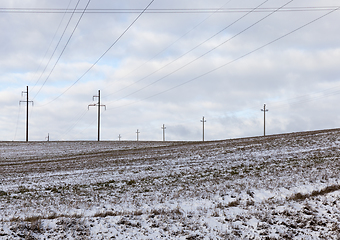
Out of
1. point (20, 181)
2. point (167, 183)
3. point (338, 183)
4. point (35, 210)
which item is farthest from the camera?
point (20, 181)

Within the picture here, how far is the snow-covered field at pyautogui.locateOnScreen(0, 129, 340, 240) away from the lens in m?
10.2

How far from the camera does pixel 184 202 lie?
14.8m

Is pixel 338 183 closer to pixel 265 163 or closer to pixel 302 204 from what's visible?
pixel 302 204

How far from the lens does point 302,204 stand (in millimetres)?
12508

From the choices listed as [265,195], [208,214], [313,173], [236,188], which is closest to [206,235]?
[208,214]

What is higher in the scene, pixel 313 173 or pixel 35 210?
pixel 313 173

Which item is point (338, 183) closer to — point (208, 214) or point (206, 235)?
point (208, 214)

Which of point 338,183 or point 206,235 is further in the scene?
point 338,183

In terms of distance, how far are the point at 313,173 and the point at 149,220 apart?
12260 mm

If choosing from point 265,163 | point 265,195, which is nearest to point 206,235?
point 265,195

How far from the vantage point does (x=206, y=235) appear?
33.0ft

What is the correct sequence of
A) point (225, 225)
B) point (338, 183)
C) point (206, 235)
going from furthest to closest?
point (338, 183)
point (225, 225)
point (206, 235)

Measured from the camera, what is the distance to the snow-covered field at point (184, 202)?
33.5 ft

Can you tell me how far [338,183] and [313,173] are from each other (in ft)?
9.48
